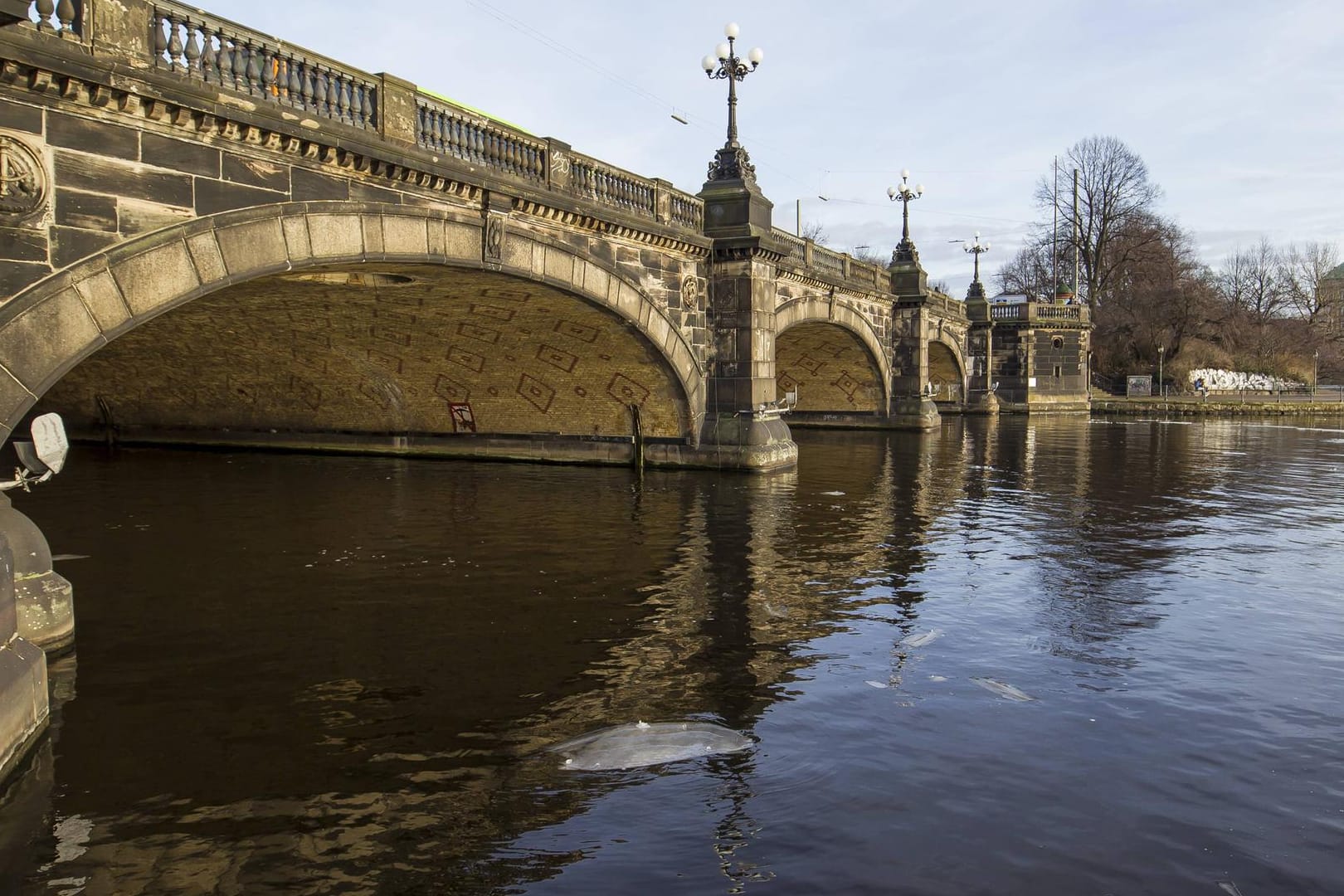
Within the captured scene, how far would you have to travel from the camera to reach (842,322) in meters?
26.3

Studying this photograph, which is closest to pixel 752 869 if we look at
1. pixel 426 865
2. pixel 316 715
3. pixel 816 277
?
pixel 426 865

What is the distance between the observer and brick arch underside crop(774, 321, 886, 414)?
2939 centimetres

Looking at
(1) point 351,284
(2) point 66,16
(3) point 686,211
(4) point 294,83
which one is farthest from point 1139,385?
(2) point 66,16

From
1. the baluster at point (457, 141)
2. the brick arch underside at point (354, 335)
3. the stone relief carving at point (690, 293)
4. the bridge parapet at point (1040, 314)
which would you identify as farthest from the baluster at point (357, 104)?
the bridge parapet at point (1040, 314)

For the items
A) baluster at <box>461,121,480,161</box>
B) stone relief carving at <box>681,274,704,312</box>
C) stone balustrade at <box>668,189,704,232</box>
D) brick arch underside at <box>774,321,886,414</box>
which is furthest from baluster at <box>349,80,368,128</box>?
brick arch underside at <box>774,321,886,414</box>

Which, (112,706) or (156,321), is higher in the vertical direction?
(156,321)

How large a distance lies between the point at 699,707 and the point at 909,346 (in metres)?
28.4

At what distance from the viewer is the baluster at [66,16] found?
7281 mm

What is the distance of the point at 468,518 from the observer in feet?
42.0

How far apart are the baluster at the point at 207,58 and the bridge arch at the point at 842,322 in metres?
13.7

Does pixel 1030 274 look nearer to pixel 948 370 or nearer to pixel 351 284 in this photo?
pixel 948 370

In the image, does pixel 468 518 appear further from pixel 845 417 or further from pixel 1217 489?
pixel 845 417

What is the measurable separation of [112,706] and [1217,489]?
16.8 metres

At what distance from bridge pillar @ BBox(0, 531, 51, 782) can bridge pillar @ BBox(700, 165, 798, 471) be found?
1365cm
